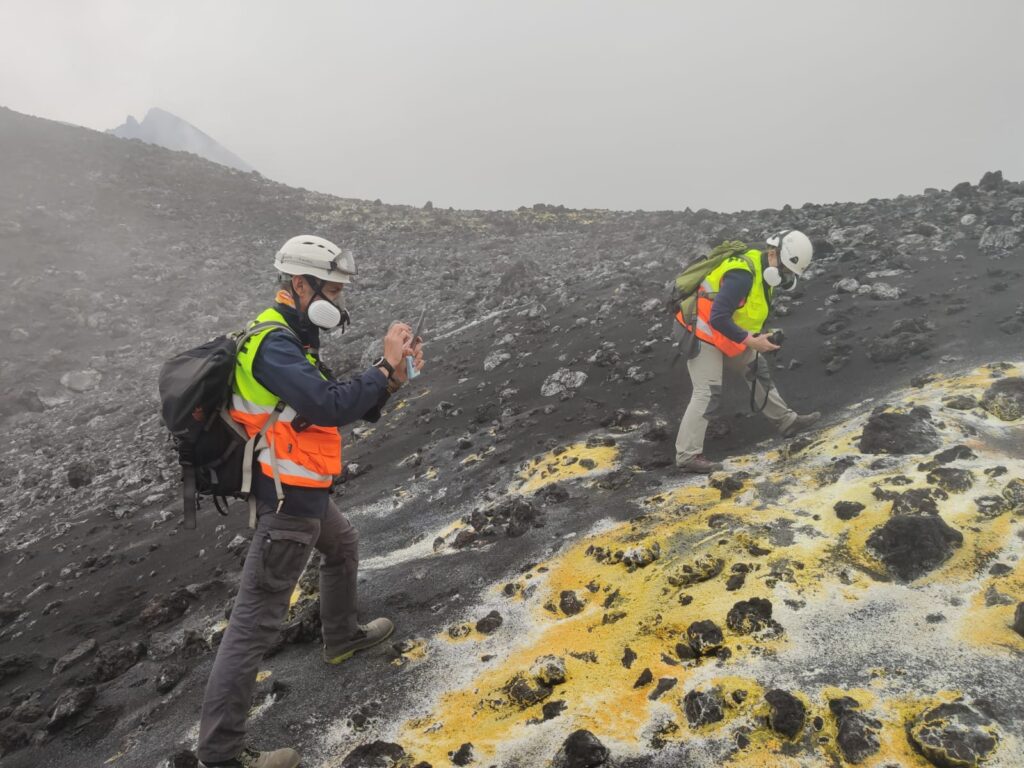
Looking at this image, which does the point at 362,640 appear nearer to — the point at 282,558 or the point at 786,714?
the point at 282,558

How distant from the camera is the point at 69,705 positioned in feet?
13.0

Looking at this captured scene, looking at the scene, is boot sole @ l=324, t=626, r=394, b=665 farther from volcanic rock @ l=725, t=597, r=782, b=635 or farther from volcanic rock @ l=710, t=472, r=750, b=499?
volcanic rock @ l=710, t=472, r=750, b=499

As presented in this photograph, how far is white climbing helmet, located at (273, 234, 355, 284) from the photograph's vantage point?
131 inches

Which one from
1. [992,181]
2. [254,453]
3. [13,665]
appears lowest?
[13,665]

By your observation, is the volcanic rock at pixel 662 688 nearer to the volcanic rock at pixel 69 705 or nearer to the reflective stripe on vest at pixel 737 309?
the reflective stripe on vest at pixel 737 309

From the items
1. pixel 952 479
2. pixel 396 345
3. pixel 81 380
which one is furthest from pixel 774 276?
pixel 81 380

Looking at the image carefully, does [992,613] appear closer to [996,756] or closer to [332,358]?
[996,756]

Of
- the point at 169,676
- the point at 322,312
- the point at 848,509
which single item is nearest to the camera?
the point at 322,312

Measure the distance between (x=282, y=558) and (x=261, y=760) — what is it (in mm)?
956

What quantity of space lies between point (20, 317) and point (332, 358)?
9.19 meters

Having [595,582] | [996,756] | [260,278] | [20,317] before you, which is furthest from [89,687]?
[260,278]

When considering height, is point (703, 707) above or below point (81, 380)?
above

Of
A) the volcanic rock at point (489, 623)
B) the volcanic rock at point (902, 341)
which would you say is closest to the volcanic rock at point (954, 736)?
the volcanic rock at point (489, 623)

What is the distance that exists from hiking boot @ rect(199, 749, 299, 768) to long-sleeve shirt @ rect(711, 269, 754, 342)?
4.53 m
